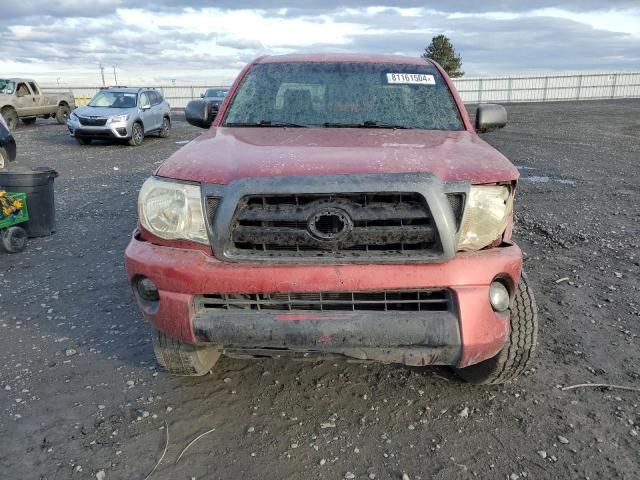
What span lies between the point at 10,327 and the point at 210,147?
221 centimetres

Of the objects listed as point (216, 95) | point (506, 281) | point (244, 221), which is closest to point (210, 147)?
point (244, 221)

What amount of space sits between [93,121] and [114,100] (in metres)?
1.24

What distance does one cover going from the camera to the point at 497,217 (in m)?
2.52

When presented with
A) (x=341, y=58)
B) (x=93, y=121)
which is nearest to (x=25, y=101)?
(x=93, y=121)

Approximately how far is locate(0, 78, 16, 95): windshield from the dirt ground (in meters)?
18.1

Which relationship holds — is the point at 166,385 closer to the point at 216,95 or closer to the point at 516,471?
the point at 516,471

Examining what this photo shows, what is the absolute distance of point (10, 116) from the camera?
19.8m

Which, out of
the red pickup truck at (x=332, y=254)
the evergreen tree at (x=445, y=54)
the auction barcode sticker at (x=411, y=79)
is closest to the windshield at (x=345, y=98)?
the auction barcode sticker at (x=411, y=79)

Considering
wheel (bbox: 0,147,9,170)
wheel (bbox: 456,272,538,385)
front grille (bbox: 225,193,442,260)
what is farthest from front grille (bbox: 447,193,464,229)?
wheel (bbox: 0,147,9,170)

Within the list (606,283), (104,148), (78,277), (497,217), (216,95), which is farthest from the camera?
(216,95)

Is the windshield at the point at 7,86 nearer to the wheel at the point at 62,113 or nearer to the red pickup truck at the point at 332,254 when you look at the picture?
the wheel at the point at 62,113

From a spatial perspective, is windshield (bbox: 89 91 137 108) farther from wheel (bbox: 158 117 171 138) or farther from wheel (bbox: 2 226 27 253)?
wheel (bbox: 2 226 27 253)

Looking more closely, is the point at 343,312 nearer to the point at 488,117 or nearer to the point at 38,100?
the point at 488,117

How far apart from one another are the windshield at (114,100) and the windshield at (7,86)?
20.3 feet
